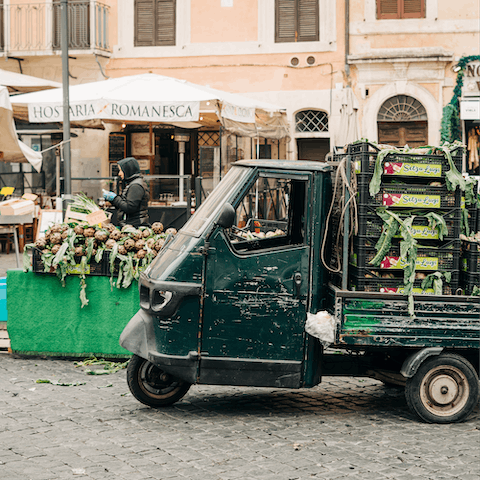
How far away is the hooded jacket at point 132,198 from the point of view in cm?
902

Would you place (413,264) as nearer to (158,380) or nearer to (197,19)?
(158,380)

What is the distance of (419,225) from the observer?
18.2 ft

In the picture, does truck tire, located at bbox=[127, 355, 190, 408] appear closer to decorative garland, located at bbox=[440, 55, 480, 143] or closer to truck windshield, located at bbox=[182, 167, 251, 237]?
truck windshield, located at bbox=[182, 167, 251, 237]

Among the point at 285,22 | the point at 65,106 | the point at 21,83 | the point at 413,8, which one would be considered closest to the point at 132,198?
the point at 65,106

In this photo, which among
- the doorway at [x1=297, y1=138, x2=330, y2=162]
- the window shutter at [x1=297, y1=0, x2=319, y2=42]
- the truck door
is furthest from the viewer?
the doorway at [x1=297, y1=138, x2=330, y2=162]

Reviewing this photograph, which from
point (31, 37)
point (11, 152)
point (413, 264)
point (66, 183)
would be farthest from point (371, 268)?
point (31, 37)

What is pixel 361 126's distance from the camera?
748 inches

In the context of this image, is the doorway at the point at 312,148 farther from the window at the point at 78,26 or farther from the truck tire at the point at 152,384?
the truck tire at the point at 152,384

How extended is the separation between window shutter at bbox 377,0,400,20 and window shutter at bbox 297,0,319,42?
154 cm

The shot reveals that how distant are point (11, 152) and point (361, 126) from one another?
34.3ft

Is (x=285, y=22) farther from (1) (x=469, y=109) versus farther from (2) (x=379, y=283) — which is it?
(2) (x=379, y=283)

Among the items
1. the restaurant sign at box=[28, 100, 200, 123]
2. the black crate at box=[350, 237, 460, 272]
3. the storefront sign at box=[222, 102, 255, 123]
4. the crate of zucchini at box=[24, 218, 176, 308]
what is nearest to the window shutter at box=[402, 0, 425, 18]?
the storefront sign at box=[222, 102, 255, 123]

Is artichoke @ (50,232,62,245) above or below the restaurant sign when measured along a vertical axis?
below

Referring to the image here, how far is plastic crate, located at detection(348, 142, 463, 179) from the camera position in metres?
5.52
